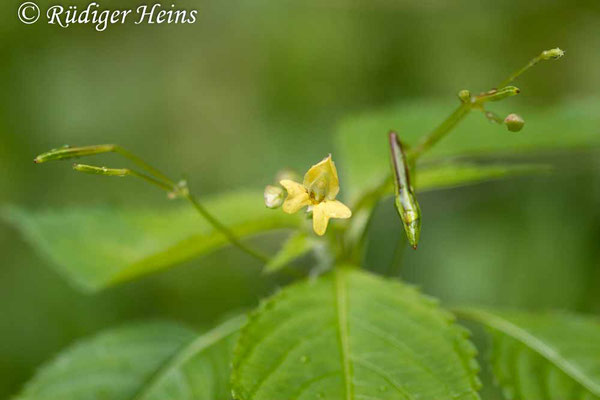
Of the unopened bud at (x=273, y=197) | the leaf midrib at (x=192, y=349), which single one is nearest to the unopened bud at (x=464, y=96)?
the unopened bud at (x=273, y=197)

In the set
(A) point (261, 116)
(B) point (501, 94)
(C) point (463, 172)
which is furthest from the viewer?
(A) point (261, 116)

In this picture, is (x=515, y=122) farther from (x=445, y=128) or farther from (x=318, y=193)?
(x=318, y=193)

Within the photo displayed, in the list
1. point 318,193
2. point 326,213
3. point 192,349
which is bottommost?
point 192,349

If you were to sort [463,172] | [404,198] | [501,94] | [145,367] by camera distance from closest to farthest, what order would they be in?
1. [404,198]
2. [501,94]
3. [145,367]
4. [463,172]

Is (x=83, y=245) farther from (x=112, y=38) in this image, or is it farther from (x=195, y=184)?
(x=112, y=38)

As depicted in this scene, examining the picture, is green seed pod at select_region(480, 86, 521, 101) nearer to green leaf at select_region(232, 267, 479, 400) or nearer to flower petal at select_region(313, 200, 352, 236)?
flower petal at select_region(313, 200, 352, 236)

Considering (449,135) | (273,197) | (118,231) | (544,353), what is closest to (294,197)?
(273,197)

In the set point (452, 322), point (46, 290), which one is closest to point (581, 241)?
point (452, 322)

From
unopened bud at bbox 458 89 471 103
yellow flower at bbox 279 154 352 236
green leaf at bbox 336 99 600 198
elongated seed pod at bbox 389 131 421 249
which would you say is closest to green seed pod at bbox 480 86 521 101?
unopened bud at bbox 458 89 471 103
